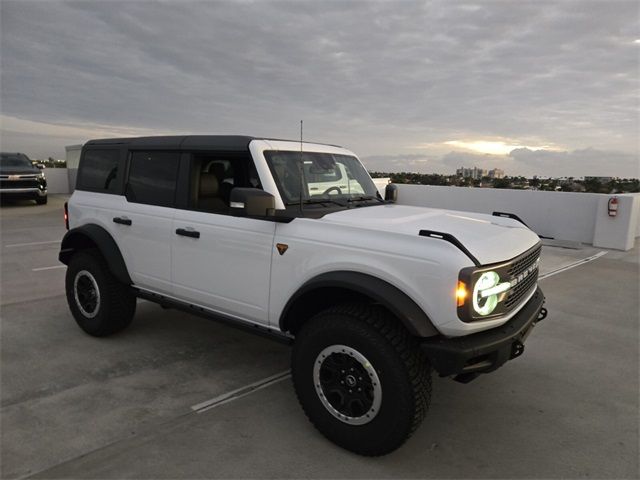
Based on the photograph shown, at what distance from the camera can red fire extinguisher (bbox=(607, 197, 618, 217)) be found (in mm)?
10711

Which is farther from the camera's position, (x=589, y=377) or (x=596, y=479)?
(x=589, y=377)

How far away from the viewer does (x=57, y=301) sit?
18.5 ft

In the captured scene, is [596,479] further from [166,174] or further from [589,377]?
[166,174]

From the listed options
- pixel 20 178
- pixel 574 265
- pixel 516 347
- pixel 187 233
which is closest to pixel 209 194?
pixel 187 233

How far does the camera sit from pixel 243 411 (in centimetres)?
318

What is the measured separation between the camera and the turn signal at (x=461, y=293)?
2371mm

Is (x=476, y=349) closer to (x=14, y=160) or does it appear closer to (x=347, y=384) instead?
(x=347, y=384)

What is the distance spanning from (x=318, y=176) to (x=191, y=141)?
43.2 inches

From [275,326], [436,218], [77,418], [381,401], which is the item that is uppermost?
[436,218]

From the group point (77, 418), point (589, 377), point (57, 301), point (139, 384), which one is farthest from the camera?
point (57, 301)

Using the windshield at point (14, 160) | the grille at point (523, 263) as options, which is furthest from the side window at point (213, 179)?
the windshield at point (14, 160)

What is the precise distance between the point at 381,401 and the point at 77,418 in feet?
6.63

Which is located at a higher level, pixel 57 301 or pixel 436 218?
pixel 436 218

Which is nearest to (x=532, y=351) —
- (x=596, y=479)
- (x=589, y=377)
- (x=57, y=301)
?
(x=589, y=377)
